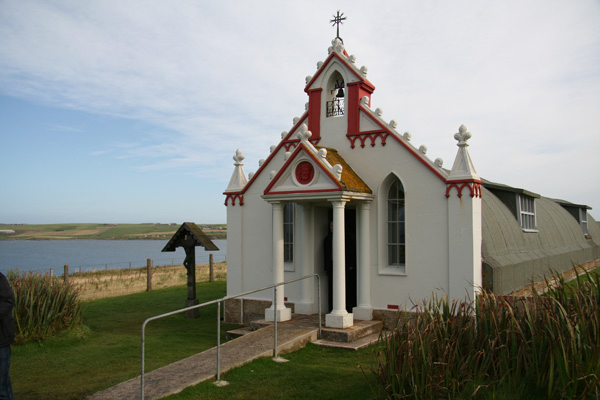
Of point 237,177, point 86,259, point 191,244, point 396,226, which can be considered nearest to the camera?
point 396,226

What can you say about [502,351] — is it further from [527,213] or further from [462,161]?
[527,213]

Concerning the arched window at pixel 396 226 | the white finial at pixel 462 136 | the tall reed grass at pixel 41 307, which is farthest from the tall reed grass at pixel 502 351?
the tall reed grass at pixel 41 307

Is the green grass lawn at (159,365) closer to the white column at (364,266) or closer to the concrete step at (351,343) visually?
the concrete step at (351,343)

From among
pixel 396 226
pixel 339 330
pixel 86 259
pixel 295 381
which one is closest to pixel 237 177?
pixel 396 226

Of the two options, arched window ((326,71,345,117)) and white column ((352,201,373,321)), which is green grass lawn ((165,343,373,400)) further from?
arched window ((326,71,345,117))

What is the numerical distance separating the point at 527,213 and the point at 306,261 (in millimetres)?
9929

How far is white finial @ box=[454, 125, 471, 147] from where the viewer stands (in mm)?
11773

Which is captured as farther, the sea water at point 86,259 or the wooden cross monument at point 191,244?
the sea water at point 86,259

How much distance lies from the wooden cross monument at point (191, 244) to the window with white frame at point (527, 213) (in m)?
10.9

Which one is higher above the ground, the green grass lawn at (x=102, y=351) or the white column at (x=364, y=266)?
the white column at (x=364, y=266)

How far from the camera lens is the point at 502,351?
248 inches

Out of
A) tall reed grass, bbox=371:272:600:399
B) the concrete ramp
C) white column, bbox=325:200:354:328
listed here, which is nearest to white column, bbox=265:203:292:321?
the concrete ramp

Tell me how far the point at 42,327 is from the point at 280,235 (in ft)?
19.4

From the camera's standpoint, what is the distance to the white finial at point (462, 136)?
11773mm
